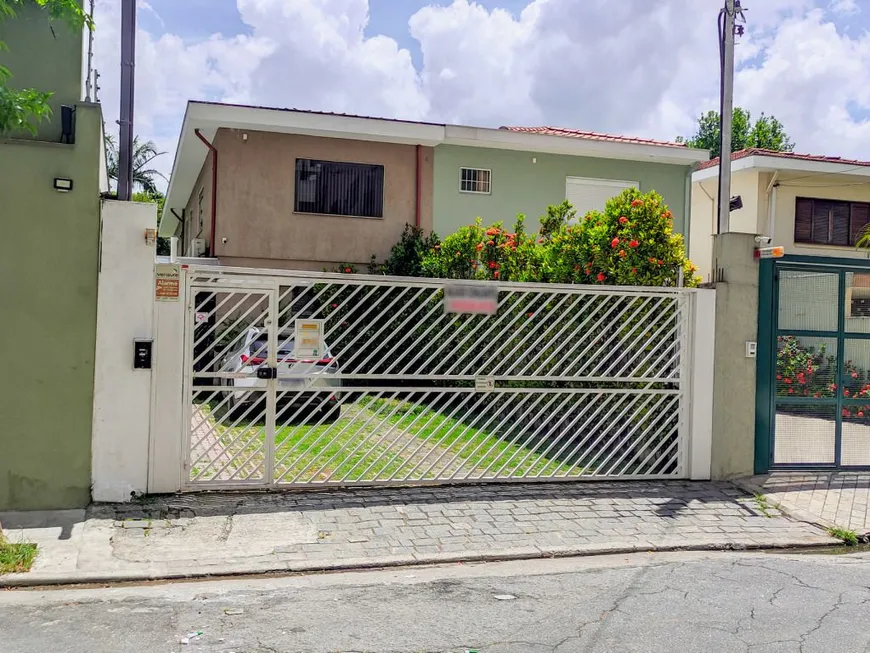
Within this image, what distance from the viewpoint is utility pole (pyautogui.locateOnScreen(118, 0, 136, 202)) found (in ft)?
23.9

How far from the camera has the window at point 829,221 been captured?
1841cm

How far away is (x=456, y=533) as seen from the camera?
262 inches

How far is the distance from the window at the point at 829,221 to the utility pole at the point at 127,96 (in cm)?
1568

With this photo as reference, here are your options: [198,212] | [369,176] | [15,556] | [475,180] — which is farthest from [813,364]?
[198,212]

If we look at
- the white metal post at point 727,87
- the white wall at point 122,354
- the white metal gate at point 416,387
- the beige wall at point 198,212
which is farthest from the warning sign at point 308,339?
the beige wall at point 198,212

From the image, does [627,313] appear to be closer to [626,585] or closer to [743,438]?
[743,438]

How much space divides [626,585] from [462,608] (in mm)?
1293

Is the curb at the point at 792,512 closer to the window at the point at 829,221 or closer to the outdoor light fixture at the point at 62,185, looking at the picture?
the outdoor light fixture at the point at 62,185

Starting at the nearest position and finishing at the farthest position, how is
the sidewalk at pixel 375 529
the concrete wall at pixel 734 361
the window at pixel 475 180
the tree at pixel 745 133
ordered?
the sidewalk at pixel 375 529, the concrete wall at pixel 734 361, the window at pixel 475 180, the tree at pixel 745 133

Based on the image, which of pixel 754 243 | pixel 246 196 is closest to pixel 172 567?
pixel 754 243

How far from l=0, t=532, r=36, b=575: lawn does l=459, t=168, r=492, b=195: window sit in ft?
42.5

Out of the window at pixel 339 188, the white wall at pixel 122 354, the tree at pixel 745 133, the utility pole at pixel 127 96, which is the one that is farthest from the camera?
the tree at pixel 745 133

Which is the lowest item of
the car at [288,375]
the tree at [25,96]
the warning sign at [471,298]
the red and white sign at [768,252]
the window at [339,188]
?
the car at [288,375]

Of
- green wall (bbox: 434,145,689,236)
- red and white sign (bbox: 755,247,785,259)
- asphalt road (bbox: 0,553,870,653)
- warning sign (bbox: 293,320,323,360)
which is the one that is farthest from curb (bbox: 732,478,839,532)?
green wall (bbox: 434,145,689,236)
